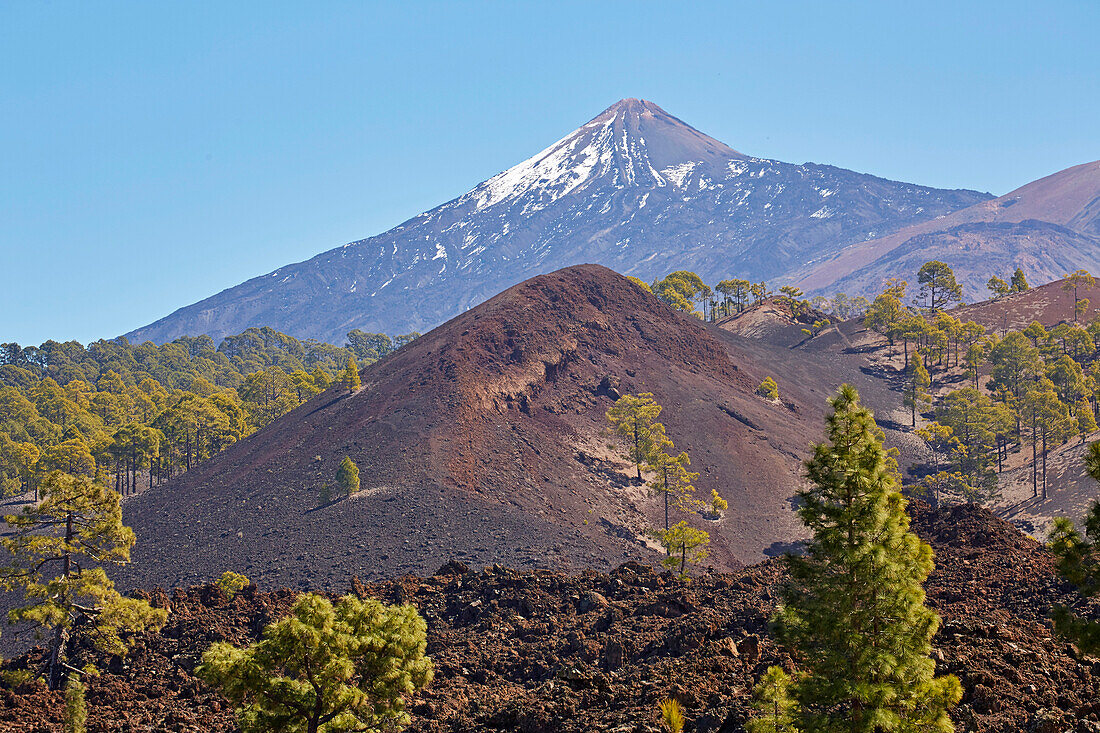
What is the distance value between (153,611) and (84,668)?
16.1 ft

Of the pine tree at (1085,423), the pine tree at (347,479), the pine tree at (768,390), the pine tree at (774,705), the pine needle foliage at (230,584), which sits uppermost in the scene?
the pine tree at (768,390)

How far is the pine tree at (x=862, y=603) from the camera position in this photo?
1684 centimetres

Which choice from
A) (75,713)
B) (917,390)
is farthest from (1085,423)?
(75,713)

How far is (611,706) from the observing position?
2591cm

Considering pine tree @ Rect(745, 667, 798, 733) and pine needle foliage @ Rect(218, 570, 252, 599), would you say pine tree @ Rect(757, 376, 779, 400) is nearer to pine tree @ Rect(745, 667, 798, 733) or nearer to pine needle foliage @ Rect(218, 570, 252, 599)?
pine needle foliage @ Rect(218, 570, 252, 599)

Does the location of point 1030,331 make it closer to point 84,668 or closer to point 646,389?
point 646,389

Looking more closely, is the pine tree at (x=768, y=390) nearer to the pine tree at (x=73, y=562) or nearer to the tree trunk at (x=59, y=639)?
the pine tree at (x=73, y=562)

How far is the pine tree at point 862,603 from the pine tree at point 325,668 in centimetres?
832

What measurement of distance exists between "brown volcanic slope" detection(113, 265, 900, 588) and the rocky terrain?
13120mm

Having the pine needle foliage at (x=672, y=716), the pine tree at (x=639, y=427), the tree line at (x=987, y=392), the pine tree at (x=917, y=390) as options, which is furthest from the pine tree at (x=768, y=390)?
the pine needle foliage at (x=672, y=716)

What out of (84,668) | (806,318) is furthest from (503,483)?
(806,318)

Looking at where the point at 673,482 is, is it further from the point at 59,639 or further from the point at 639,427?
the point at 59,639

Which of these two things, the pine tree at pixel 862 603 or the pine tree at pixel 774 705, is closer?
the pine tree at pixel 862 603

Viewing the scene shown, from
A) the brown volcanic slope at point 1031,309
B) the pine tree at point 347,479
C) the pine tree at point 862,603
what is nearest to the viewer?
the pine tree at point 862,603
